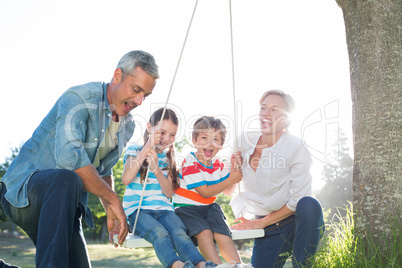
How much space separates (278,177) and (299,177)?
0.18 metres

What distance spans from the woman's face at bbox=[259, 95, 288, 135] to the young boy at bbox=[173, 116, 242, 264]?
357 mm

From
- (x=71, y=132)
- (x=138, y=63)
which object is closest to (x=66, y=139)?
(x=71, y=132)

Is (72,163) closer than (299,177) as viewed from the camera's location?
Yes

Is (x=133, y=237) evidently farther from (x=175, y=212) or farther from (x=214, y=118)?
(x=214, y=118)

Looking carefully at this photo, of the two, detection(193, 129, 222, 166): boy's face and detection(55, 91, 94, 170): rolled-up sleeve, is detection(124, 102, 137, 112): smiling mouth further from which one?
detection(193, 129, 222, 166): boy's face

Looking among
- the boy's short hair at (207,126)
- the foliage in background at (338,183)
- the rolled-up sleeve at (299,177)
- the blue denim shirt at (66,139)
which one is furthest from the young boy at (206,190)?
the foliage in background at (338,183)

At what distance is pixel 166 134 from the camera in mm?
3457

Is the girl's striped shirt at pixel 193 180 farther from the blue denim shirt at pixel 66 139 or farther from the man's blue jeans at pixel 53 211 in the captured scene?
the man's blue jeans at pixel 53 211

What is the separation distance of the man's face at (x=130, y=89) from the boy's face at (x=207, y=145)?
2.40ft

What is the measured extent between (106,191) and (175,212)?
36.5 inches

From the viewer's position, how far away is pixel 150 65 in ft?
9.52

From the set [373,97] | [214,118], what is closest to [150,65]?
[214,118]

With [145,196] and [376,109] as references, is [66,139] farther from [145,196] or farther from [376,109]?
[376,109]

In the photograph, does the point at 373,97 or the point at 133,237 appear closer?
the point at 373,97
